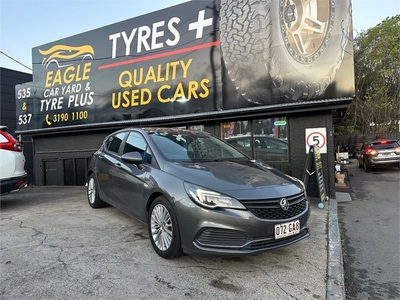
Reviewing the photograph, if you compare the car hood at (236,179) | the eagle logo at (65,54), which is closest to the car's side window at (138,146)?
the car hood at (236,179)

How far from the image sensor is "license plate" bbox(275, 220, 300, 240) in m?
3.13

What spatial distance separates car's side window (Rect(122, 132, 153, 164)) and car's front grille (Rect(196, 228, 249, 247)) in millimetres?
1344

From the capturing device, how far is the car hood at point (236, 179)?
3168mm

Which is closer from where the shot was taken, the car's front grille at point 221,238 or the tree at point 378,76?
the car's front grille at point 221,238

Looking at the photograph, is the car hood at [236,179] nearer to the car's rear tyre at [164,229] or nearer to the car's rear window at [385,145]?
the car's rear tyre at [164,229]

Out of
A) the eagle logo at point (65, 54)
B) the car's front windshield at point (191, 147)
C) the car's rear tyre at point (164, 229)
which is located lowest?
the car's rear tyre at point (164, 229)

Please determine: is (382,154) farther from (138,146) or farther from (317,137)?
(138,146)

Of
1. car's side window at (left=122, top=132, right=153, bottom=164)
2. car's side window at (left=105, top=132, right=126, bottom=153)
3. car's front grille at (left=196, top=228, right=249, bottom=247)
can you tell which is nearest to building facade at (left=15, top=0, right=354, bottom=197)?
car's side window at (left=105, top=132, right=126, bottom=153)

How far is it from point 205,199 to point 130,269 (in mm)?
1140

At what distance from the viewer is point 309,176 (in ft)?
21.6

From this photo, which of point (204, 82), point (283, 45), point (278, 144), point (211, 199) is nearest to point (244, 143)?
point (278, 144)

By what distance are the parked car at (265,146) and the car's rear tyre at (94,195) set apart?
400cm

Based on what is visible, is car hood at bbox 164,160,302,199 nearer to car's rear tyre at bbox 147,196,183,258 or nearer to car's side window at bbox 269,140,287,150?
car's rear tyre at bbox 147,196,183,258

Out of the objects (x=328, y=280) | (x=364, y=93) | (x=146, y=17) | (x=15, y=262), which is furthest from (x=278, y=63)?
(x=364, y=93)
